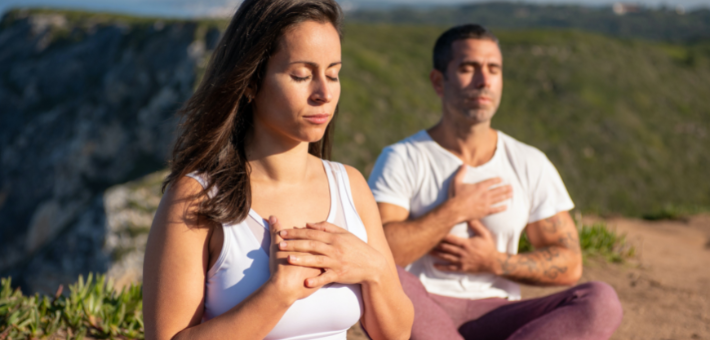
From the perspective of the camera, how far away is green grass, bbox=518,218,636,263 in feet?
23.2

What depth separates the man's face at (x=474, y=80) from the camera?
397 cm

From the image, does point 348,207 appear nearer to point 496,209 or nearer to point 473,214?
point 473,214

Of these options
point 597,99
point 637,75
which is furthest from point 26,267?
point 637,75

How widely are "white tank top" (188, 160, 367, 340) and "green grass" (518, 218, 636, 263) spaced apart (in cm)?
548

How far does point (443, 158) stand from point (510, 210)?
0.58 meters

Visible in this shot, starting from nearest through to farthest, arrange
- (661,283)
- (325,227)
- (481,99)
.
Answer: (325,227)
(481,99)
(661,283)

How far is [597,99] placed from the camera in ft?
109

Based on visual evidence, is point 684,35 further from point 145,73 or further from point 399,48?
point 145,73

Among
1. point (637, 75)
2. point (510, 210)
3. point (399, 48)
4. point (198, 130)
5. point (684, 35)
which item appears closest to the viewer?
point (198, 130)

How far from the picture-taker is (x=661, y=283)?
6.49 m

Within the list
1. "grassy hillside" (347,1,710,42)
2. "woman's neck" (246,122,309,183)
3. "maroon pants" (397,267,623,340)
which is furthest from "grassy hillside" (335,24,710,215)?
"grassy hillside" (347,1,710,42)

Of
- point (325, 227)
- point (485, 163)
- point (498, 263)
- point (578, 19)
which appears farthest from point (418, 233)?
point (578, 19)

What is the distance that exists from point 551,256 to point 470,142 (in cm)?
95

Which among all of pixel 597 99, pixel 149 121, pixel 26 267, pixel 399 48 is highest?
pixel 399 48
